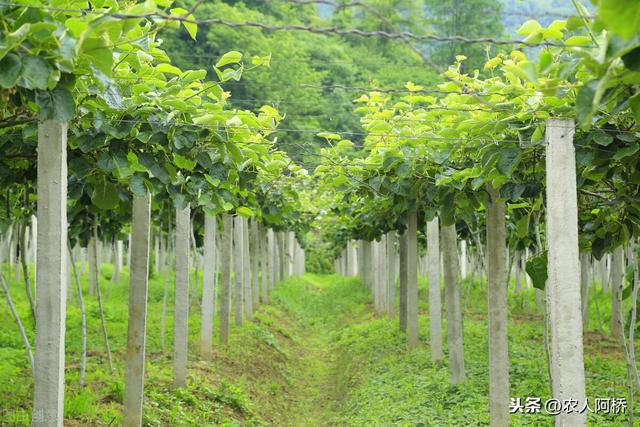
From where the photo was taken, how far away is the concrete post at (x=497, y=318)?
567 centimetres

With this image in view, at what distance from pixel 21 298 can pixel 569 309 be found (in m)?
12.5

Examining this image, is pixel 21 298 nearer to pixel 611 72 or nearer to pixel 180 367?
pixel 180 367

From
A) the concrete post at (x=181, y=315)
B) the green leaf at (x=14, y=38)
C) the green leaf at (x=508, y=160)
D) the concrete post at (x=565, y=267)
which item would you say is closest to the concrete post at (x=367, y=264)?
the concrete post at (x=181, y=315)

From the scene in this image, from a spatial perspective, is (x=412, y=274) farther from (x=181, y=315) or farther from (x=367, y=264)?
(x=367, y=264)

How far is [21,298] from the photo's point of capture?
13625mm

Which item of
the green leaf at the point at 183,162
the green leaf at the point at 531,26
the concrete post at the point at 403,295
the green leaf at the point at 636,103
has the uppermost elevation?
the green leaf at the point at 531,26

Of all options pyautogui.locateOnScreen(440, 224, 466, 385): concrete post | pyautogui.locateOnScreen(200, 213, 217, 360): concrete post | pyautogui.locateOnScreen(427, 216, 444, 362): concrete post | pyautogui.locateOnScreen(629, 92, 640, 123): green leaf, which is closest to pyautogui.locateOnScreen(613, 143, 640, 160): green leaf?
pyautogui.locateOnScreen(629, 92, 640, 123): green leaf

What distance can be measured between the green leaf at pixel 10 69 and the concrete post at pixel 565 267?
8.47ft

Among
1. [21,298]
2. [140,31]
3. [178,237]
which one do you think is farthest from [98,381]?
[21,298]

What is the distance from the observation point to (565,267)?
3.56 metres

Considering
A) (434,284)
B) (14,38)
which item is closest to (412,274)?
(434,284)

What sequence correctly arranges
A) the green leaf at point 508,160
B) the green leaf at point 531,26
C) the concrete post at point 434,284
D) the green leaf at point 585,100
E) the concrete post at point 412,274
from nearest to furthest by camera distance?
the green leaf at point 585,100, the green leaf at point 531,26, the green leaf at point 508,160, the concrete post at point 434,284, the concrete post at point 412,274

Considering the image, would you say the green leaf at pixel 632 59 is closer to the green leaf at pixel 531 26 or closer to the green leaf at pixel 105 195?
the green leaf at pixel 531 26

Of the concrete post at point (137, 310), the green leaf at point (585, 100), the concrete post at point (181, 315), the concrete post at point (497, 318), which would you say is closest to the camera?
the green leaf at point (585, 100)
